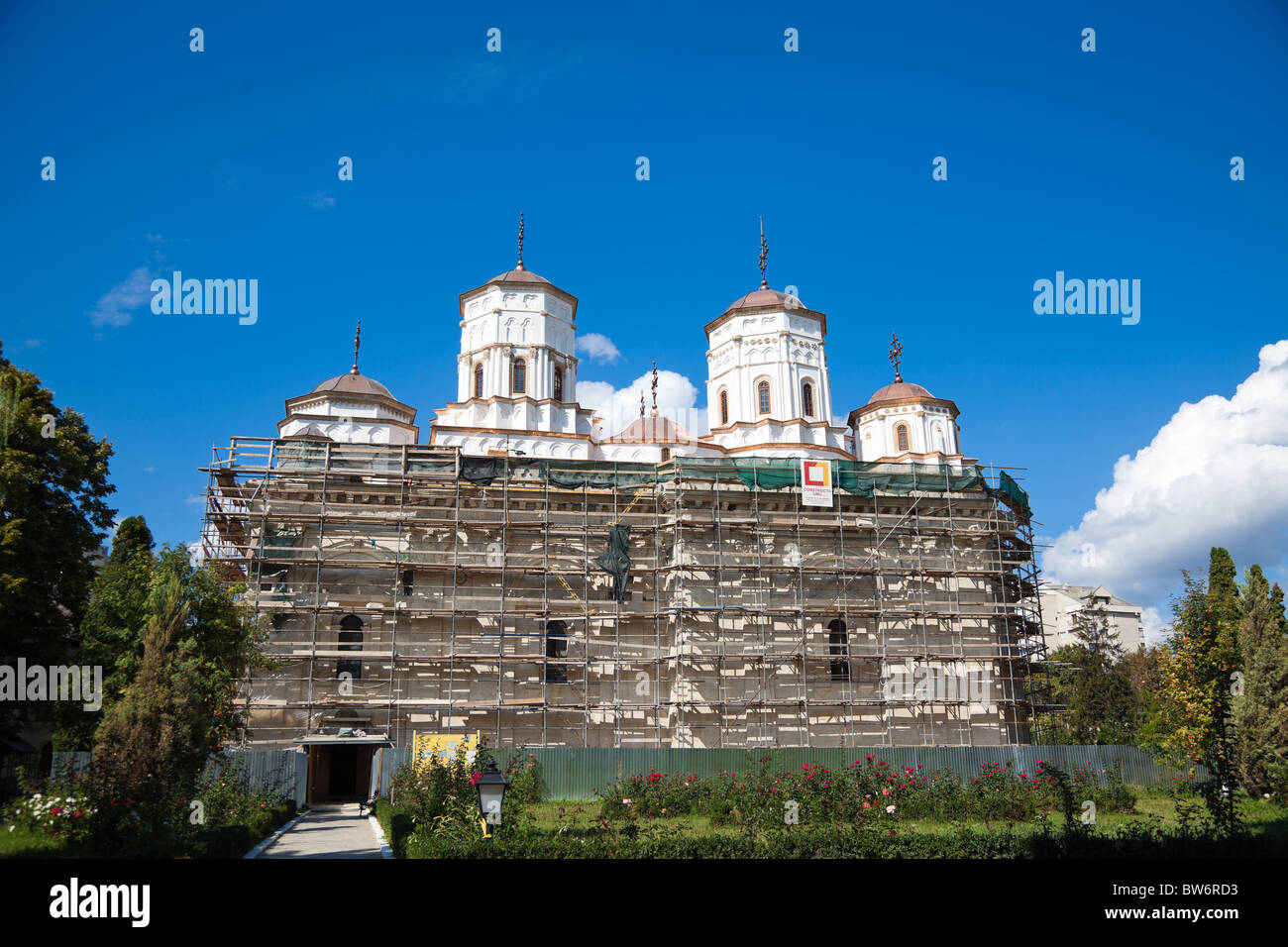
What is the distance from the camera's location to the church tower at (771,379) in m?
29.7

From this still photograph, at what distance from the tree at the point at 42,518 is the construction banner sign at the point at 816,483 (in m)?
16.8

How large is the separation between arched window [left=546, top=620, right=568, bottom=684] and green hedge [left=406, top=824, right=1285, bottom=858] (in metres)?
13.3

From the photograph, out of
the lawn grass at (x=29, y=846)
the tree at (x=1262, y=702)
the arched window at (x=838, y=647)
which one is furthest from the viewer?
the arched window at (x=838, y=647)

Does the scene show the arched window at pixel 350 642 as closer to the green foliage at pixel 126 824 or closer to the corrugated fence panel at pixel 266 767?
the corrugated fence panel at pixel 266 767

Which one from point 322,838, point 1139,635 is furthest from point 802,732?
point 1139,635

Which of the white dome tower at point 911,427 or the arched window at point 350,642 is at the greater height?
the white dome tower at point 911,427

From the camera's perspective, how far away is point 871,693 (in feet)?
79.9

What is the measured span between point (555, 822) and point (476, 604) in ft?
28.8

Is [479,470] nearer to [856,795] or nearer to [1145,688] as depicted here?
[856,795]

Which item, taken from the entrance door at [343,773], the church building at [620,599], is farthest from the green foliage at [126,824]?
the entrance door at [343,773]

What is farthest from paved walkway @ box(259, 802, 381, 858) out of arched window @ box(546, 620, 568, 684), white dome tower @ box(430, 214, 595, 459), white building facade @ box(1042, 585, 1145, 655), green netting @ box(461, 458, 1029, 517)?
white building facade @ box(1042, 585, 1145, 655)

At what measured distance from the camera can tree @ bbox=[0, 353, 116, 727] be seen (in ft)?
A: 60.4

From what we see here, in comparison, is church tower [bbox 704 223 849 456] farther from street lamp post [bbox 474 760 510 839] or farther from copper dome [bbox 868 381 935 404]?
street lamp post [bbox 474 760 510 839]
